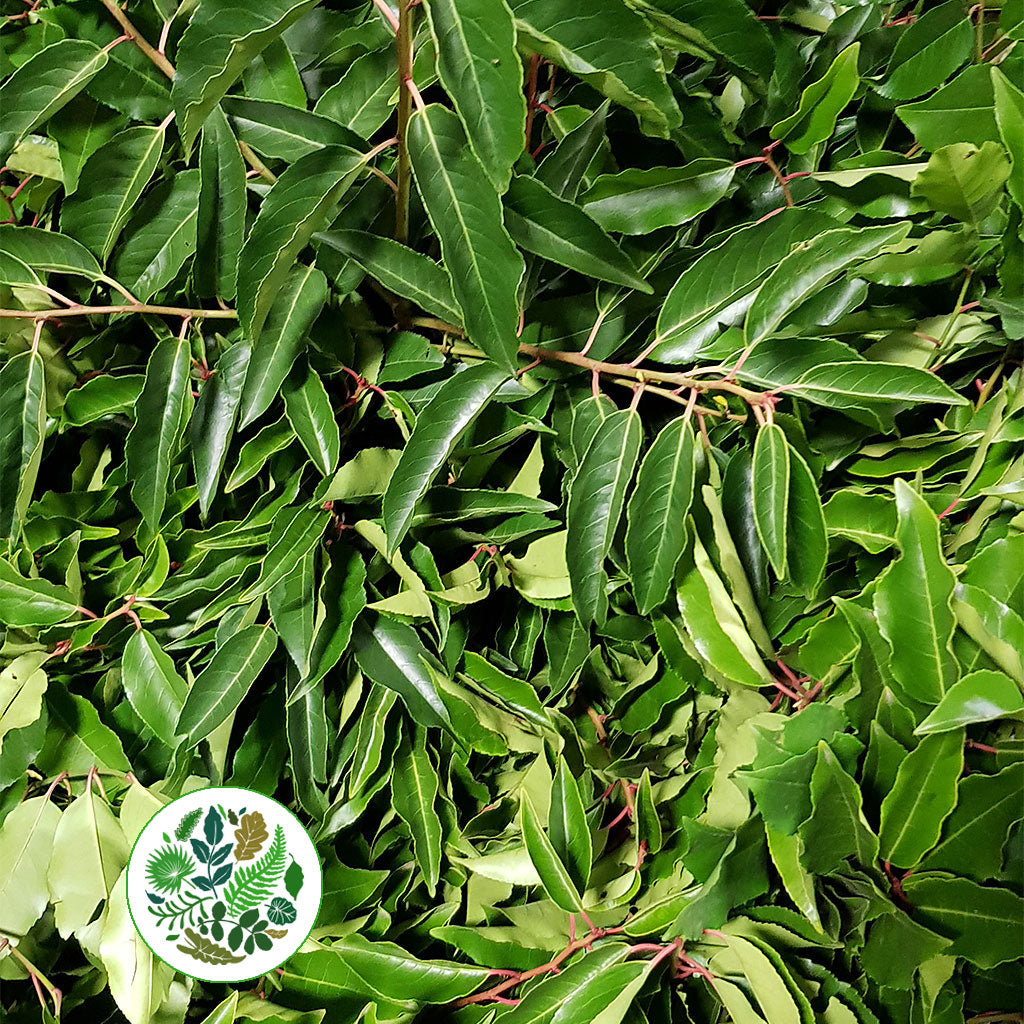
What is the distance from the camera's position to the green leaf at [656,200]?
433mm

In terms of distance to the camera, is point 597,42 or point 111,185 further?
point 111,185

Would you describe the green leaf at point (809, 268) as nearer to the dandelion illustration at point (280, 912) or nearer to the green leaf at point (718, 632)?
the green leaf at point (718, 632)

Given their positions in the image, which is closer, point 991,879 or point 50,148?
point 991,879

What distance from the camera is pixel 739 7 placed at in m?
0.38

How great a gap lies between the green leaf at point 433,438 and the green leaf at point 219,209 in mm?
130

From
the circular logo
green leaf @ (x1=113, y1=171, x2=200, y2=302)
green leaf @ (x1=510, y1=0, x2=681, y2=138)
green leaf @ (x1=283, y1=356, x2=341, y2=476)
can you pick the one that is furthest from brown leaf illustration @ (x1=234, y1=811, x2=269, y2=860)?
green leaf @ (x1=510, y1=0, x2=681, y2=138)

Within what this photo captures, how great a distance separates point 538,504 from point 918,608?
0.63ft

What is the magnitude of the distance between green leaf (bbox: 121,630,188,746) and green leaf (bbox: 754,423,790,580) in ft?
1.11

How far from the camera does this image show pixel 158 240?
0.49 meters

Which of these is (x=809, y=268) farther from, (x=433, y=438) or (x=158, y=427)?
(x=158, y=427)

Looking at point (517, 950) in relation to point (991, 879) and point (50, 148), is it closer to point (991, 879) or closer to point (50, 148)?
point (991, 879)

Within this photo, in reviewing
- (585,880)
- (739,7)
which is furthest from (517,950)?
(739,7)

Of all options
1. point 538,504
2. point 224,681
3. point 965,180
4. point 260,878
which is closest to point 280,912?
point 260,878

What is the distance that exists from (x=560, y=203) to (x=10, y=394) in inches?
13.2
